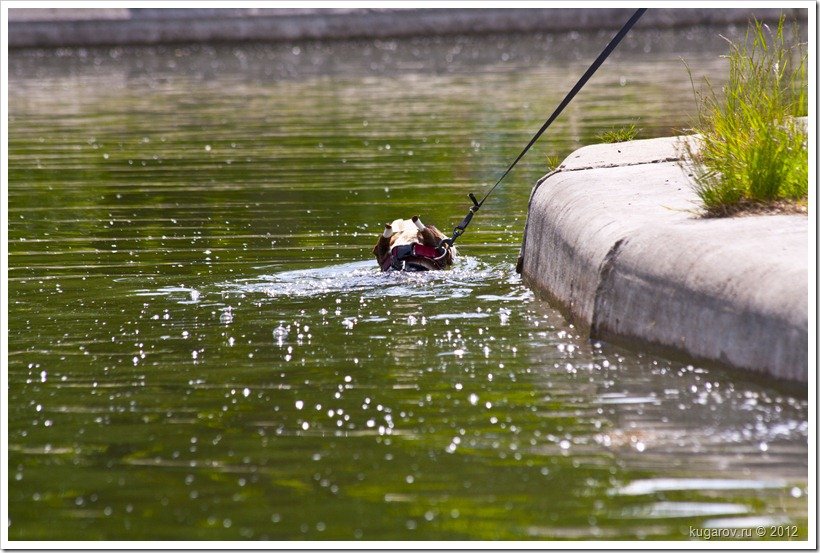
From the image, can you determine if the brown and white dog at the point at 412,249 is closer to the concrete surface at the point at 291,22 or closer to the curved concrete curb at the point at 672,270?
the curved concrete curb at the point at 672,270

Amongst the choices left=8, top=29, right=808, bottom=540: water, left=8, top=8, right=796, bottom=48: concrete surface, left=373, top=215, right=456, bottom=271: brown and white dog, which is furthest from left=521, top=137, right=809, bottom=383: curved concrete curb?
left=8, top=8, right=796, bottom=48: concrete surface

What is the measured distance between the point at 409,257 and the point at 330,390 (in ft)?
11.6

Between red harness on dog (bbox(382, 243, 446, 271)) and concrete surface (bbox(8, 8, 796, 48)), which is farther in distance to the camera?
concrete surface (bbox(8, 8, 796, 48))

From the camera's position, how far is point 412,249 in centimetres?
1098

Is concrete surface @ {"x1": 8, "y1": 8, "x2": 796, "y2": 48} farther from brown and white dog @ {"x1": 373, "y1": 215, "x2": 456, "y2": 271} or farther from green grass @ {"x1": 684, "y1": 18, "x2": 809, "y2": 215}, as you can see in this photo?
green grass @ {"x1": 684, "y1": 18, "x2": 809, "y2": 215}

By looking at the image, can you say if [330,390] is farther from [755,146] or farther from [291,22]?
[291,22]

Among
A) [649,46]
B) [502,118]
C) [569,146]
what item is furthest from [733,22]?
[569,146]

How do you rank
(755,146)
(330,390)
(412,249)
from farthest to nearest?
(412,249), (755,146), (330,390)

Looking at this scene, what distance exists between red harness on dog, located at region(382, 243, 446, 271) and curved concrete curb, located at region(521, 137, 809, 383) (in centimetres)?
80

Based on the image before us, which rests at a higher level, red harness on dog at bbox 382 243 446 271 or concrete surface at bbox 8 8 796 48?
red harness on dog at bbox 382 243 446 271

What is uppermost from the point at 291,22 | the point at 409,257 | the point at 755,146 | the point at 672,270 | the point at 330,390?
the point at 755,146

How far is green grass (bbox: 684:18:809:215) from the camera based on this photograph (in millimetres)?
8602

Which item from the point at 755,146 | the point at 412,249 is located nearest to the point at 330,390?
the point at 755,146

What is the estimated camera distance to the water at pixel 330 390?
5738 mm
